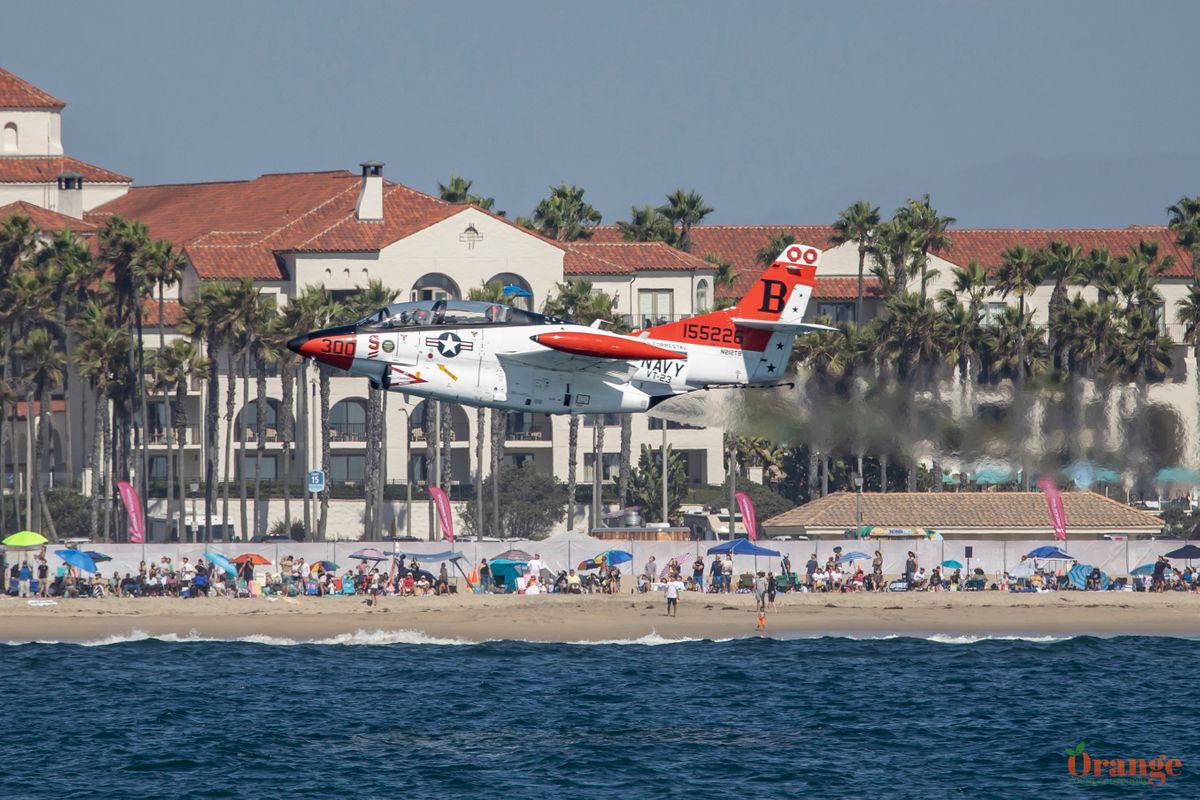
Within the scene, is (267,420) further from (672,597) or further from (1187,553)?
(1187,553)

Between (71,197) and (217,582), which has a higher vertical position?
(71,197)

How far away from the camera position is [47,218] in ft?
401

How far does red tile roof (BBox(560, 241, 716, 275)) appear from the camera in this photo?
110500 mm

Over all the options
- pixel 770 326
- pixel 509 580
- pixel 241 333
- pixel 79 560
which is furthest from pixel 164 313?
pixel 770 326

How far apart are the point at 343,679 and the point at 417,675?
97.8 inches

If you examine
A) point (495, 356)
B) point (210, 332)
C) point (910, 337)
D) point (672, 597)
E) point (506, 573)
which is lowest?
point (672, 597)

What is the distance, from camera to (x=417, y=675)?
219 ft

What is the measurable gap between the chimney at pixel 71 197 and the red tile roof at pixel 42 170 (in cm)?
98

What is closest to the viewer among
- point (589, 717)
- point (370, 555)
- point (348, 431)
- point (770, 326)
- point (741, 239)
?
point (770, 326)

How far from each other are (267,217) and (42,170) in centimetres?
2087

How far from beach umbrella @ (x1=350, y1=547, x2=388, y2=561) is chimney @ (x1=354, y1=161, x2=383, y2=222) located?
40.0m

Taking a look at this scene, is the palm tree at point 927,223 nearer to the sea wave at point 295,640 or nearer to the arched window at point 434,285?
the arched window at point 434,285

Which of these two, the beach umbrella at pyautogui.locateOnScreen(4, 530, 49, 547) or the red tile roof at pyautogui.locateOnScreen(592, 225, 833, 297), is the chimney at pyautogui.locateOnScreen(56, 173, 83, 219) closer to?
the red tile roof at pyautogui.locateOnScreen(592, 225, 833, 297)

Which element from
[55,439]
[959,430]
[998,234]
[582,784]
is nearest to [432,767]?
[582,784]
